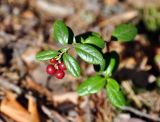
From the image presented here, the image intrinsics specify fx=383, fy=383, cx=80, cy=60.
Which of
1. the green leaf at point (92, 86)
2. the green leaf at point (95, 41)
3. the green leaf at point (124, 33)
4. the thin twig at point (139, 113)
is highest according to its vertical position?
the green leaf at point (124, 33)

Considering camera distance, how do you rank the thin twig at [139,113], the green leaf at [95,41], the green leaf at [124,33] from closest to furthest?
the green leaf at [95,41] → the green leaf at [124,33] → the thin twig at [139,113]

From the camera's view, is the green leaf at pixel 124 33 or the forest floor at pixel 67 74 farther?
the forest floor at pixel 67 74

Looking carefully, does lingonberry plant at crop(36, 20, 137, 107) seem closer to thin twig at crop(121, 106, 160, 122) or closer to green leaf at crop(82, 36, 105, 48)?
green leaf at crop(82, 36, 105, 48)

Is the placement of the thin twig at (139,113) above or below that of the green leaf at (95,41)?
below

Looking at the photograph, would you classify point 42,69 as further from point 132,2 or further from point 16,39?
point 132,2

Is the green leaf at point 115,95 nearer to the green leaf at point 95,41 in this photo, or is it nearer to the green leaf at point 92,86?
the green leaf at point 92,86

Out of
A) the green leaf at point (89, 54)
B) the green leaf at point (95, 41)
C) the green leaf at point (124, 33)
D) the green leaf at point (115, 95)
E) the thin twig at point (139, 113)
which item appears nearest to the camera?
A: the green leaf at point (89, 54)

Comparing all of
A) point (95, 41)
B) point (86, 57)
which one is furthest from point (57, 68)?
point (95, 41)

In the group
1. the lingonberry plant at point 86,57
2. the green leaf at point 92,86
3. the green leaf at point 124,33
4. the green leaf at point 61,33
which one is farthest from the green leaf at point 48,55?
the green leaf at point 124,33
